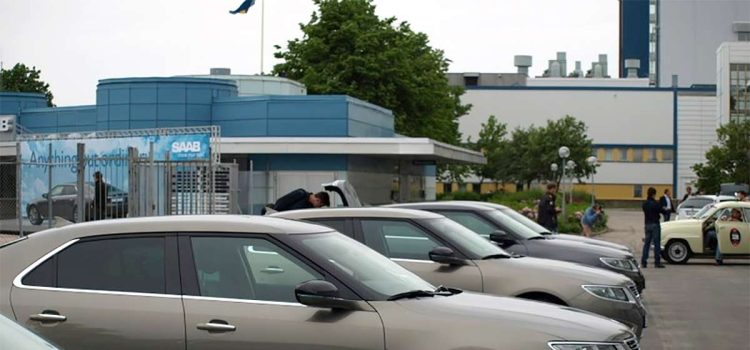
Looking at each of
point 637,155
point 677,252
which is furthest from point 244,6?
point 637,155

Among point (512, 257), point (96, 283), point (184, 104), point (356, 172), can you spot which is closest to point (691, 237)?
point (356, 172)

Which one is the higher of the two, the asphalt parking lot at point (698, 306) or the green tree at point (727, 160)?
the green tree at point (727, 160)

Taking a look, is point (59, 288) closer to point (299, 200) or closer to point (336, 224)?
point (336, 224)

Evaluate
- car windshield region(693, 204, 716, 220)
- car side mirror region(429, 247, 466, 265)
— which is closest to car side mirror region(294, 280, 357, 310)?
car side mirror region(429, 247, 466, 265)

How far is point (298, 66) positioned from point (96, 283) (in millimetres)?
46534

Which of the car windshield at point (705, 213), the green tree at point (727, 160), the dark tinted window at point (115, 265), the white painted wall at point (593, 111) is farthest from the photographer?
the white painted wall at point (593, 111)

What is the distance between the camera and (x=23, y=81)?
75.0 m

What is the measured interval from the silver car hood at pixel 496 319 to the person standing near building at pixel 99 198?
12.6m

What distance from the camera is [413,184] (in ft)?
149

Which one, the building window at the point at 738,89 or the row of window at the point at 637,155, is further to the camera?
the row of window at the point at 637,155

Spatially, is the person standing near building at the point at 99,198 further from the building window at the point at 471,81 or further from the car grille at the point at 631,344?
the building window at the point at 471,81

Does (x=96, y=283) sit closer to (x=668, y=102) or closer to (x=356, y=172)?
(x=356, y=172)

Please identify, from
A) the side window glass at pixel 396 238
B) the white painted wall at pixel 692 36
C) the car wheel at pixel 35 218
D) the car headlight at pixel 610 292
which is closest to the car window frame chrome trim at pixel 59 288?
the side window glass at pixel 396 238

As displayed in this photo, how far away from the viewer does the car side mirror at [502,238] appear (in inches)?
502
